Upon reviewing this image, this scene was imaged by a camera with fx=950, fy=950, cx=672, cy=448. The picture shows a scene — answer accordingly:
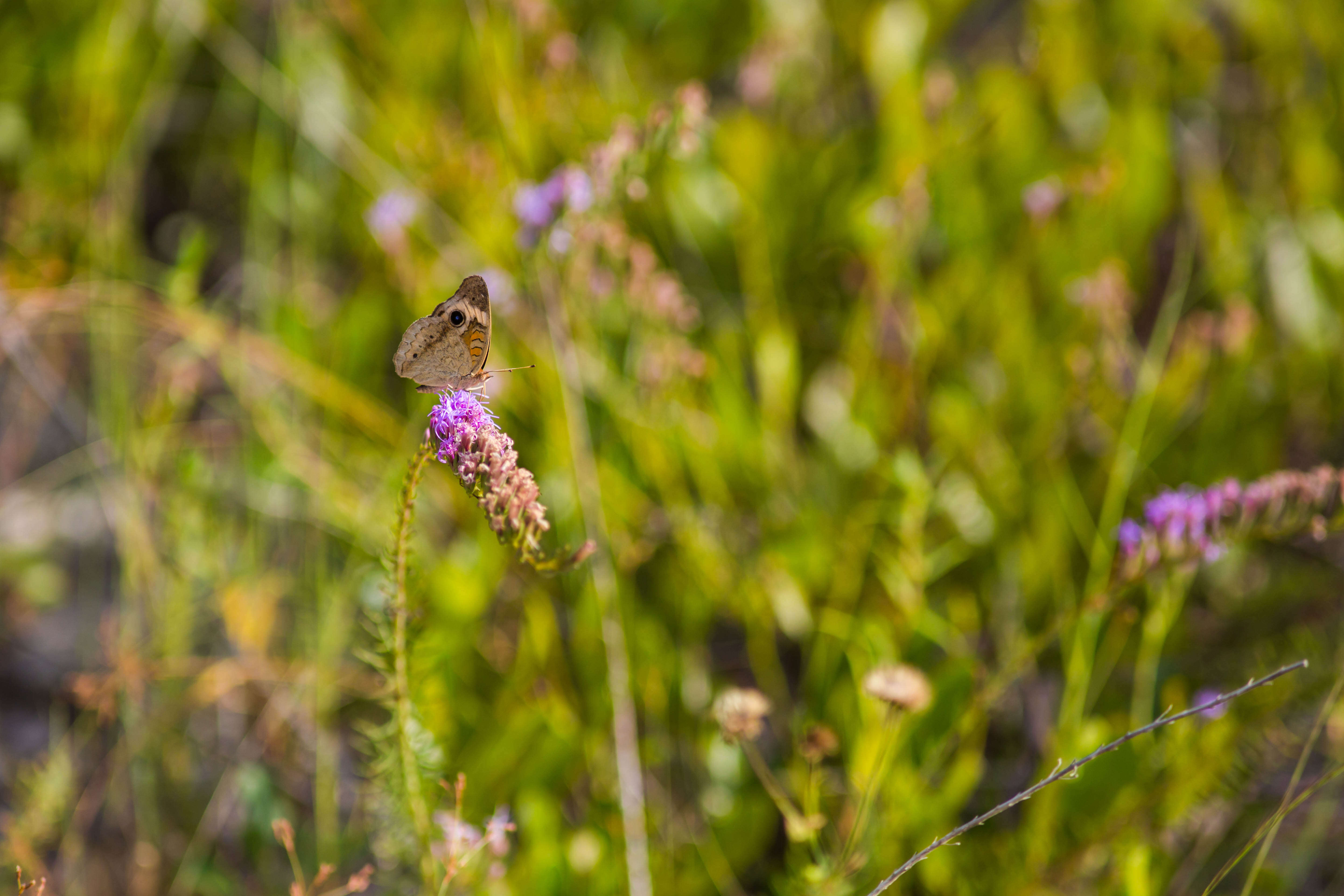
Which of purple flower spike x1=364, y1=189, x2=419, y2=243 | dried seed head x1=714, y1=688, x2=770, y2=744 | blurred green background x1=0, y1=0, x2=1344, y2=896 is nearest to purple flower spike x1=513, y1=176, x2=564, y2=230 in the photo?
blurred green background x1=0, y1=0, x2=1344, y2=896

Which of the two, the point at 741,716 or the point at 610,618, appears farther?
the point at 610,618

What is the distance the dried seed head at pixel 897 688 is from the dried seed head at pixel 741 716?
0.13 meters

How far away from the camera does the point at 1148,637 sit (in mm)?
1276

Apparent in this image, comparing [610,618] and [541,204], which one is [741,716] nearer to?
[610,618]

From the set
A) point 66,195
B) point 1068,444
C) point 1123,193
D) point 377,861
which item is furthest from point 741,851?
point 66,195

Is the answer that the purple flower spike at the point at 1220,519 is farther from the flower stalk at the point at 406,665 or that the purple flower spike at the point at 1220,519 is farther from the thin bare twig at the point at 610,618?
the flower stalk at the point at 406,665

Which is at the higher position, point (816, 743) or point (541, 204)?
point (541, 204)

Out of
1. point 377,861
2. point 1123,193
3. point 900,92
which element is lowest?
point 377,861

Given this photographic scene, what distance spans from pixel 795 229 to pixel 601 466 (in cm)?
69

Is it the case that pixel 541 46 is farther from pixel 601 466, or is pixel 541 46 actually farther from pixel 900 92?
pixel 601 466

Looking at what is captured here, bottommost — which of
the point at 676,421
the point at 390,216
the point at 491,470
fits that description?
the point at 491,470

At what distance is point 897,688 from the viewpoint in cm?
109

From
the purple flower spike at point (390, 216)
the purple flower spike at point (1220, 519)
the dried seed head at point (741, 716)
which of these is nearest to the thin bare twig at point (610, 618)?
the dried seed head at point (741, 716)

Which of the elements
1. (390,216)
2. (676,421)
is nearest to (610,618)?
(676,421)
